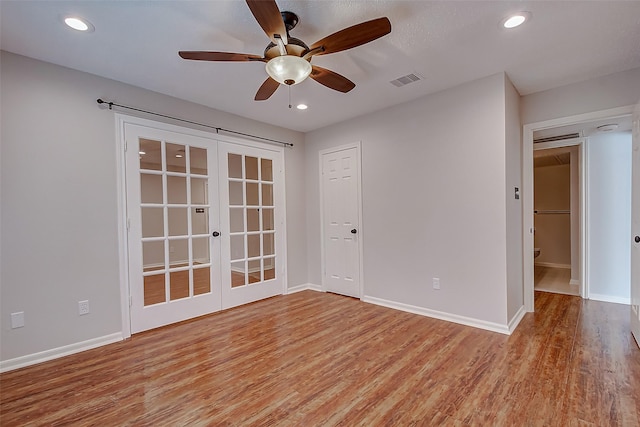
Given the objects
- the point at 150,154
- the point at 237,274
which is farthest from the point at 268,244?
the point at 150,154

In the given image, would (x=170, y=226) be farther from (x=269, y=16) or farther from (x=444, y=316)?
(x=444, y=316)

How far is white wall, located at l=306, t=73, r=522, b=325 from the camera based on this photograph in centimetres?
294

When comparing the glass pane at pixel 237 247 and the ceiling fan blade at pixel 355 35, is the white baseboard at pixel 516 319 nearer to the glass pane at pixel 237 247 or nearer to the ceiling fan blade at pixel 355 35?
the ceiling fan blade at pixel 355 35

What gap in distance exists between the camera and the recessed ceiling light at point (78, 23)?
2.01m

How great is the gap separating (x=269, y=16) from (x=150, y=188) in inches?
93.0

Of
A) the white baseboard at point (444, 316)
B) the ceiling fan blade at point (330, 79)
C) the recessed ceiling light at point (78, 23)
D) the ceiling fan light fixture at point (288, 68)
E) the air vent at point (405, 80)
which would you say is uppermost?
the recessed ceiling light at point (78, 23)

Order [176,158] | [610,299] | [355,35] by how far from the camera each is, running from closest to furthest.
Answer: [355,35] → [176,158] → [610,299]

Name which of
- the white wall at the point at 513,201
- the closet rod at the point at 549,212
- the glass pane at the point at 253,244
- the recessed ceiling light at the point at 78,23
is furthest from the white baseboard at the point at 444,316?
the recessed ceiling light at the point at 78,23

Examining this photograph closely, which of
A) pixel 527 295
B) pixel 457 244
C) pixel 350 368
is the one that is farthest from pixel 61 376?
pixel 527 295

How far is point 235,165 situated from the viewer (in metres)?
3.96

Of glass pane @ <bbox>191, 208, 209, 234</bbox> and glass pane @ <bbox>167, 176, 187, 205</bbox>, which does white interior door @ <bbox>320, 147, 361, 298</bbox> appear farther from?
glass pane @ <bbox>167, 176, 187, 205</bbox>

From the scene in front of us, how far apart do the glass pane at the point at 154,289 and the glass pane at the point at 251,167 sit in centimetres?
168

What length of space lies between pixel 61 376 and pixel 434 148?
4.00 meters

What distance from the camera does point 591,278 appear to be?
3889 millimetres
